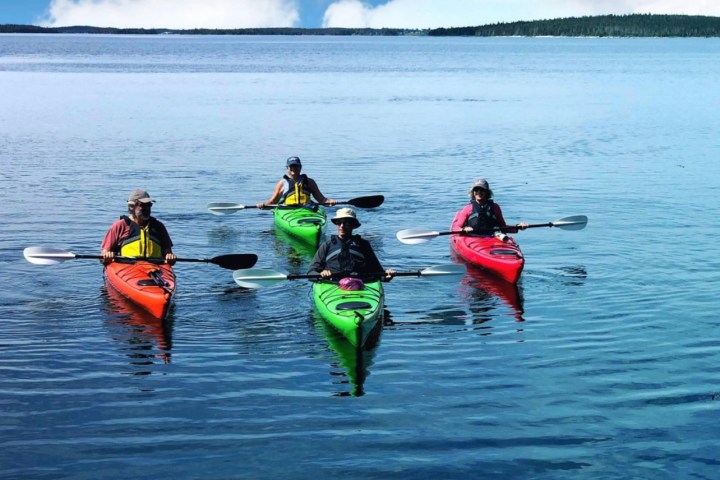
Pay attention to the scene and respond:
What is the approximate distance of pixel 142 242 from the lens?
16.4m

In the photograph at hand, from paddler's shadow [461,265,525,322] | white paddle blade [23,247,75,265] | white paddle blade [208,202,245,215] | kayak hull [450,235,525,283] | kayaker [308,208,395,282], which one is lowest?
paddler's shadow [461,265,525,322]

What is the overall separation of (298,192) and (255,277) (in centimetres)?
681

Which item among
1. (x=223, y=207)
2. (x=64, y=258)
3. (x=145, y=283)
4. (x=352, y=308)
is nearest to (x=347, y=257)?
(x=352, y=308)

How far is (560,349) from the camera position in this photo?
1422 centimetres

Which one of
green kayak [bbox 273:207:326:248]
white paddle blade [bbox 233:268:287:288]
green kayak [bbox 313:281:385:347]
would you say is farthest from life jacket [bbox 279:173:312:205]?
green kayak [bbox 313:281:385:347]

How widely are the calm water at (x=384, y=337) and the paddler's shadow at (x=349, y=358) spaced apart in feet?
0.16

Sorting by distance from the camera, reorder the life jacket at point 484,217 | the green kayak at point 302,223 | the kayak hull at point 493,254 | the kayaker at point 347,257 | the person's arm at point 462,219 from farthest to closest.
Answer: the green kayak at point 302,223, the person's arm at point 462,219, the life jacket at point 484,217, the kayak hull at point 493,254, the kayaker at point 347,257

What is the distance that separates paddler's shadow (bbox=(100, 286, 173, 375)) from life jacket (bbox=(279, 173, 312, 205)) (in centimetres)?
659

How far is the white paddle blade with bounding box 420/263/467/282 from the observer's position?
16.1 metres

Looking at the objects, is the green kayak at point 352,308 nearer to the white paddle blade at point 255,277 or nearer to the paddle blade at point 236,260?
the white paddle blade at point 255,277

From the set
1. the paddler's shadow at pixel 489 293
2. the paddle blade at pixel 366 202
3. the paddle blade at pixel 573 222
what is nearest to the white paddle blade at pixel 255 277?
the paddler's shadow at pixel 489 293

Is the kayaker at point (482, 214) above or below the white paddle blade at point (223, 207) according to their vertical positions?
above

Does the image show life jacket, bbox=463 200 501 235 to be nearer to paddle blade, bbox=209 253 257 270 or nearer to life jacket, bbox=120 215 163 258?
paddle blade, bbox=209 253 257 270

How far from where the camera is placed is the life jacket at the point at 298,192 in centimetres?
2253
